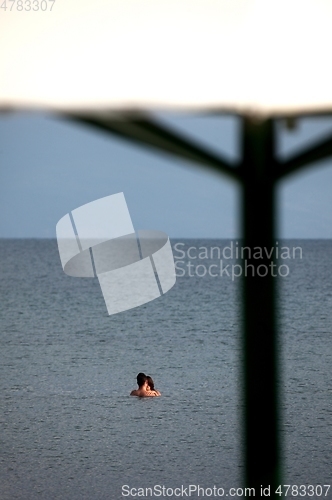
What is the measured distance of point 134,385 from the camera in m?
8.38

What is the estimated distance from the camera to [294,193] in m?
26.6

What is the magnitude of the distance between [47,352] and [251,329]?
10.6 meters

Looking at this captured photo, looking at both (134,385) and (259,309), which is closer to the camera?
(259,309)

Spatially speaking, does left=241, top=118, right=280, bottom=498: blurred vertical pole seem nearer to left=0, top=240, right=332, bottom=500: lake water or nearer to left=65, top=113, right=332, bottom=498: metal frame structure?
left=65, top=113, right=332, bottom=498: metal frame structure

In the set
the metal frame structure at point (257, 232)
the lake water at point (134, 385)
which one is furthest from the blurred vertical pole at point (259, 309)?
the lake water at point (134, 385)

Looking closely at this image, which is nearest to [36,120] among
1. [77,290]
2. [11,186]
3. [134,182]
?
[11,186]

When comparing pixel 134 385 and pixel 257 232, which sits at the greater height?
pixel 134 385

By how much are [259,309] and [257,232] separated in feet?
0.51

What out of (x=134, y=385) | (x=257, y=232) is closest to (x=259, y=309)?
(x=257, y=232)

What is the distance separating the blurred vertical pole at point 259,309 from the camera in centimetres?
138

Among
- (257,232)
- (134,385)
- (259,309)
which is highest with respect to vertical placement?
(134,385)

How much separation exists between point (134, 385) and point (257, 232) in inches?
283

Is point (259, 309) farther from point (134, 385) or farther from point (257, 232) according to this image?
point (134, 385)

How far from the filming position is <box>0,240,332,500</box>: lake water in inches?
150
